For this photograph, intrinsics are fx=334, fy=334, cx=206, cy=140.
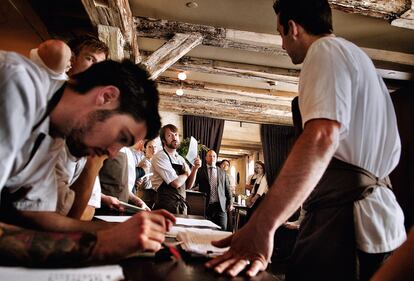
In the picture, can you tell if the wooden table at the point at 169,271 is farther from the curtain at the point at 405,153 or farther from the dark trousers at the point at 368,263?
the curtain at the point at 405,153

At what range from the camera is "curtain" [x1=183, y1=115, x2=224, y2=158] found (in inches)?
334

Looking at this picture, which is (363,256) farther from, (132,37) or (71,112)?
(132,37)

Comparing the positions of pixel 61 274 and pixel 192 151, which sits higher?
pixel 61 274

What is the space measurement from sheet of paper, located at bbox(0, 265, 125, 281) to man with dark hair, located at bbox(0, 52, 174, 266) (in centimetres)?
6

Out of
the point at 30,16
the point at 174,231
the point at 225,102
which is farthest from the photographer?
the point at 225,102

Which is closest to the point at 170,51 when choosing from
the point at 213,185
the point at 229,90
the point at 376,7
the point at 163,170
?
the point at 163,170

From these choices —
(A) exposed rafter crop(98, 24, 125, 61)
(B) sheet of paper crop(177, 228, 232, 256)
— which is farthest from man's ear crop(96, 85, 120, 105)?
(A) exposed rafter crop(98, 24, 125, 61)

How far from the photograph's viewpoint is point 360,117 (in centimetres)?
110

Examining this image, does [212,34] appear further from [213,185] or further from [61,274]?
[61,274]

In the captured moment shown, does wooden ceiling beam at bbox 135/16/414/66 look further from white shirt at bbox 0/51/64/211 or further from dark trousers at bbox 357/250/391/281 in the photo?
dark trousers at bbox 357/250/391/281

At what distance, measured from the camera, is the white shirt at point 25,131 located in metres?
0.73

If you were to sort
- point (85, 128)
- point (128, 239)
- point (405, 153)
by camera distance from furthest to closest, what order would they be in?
point (405, 153) < point (85, 128) < point (128, 239)

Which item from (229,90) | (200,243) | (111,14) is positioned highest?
(111,14)

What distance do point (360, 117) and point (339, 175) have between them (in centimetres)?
20
